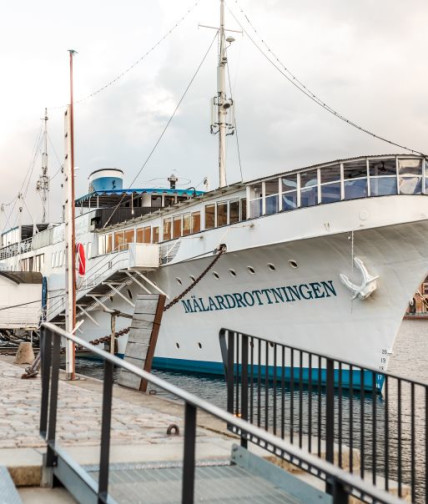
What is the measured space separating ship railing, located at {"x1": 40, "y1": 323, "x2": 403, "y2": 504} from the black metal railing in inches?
19.9

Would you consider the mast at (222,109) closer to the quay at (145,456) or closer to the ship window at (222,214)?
the ship window at (222,214)

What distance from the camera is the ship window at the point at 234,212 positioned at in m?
20.2

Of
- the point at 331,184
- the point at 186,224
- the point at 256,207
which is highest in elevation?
the point at 331,184

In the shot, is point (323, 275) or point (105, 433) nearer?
point (105, 433)

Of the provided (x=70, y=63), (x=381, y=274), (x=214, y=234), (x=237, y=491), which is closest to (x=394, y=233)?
(x=381, y=274)

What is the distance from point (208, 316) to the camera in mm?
20938

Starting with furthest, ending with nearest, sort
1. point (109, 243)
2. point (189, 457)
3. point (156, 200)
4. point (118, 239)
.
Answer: point (156, 200), point (109, 243), point (118, 239), point (189, 457)

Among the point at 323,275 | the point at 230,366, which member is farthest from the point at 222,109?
the point at 230,366

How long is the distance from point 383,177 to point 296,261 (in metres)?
3.35

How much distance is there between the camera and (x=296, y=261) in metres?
18.0

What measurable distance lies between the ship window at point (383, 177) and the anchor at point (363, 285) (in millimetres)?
1987

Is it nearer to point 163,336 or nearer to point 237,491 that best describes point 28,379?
point 237,491

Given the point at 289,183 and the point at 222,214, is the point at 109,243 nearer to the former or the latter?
the point at 222,214

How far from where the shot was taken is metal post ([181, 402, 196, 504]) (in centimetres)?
329
